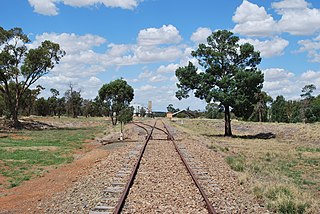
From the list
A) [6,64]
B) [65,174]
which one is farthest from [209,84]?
[6,64]

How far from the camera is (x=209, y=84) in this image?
1534 inches

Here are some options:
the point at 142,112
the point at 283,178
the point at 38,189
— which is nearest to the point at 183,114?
the point at 142,112

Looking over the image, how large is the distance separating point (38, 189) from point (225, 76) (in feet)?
89.6

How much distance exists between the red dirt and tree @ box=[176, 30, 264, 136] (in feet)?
70.9

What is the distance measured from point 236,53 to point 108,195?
3094 centimetres

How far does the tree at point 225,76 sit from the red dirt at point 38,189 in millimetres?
21618

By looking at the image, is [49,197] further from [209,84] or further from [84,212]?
[209,84]

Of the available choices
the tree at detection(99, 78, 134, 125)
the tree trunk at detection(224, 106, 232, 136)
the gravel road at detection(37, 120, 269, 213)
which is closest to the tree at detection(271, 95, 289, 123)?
the tree at detection(99, 78, 134, 125)

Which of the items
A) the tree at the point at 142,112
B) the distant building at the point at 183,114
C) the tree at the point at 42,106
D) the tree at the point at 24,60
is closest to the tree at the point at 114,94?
the tree at the point at 24,60

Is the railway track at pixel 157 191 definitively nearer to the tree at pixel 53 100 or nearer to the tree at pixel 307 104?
the tree at pixel 307 104

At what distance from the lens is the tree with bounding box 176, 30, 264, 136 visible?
36.7 m

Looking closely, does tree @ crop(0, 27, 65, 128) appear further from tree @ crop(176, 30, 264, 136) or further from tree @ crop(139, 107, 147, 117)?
tree @ crop(139, 107, 147, 117)

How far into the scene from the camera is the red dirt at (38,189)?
34.7 feet

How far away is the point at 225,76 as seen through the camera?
123 ft
